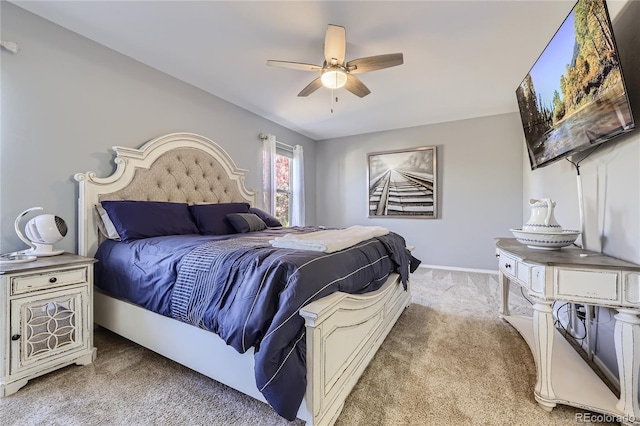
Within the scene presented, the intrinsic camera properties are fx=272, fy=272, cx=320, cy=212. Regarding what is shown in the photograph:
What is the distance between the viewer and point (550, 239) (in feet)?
4.87

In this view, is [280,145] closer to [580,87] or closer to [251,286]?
[251,286]

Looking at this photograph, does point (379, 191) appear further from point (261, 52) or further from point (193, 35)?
point (193, 35)

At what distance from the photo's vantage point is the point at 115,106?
231 centimetres

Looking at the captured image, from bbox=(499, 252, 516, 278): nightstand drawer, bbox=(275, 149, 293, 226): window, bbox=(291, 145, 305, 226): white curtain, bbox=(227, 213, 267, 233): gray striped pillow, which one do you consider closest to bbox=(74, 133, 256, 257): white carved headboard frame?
bbox=(227, 213, 267, 233): gray striped pillow

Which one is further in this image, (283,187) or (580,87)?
(283,187)

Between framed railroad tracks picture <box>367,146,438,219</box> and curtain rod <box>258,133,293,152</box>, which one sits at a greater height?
curtain rod <box>258,133,293,152</box>

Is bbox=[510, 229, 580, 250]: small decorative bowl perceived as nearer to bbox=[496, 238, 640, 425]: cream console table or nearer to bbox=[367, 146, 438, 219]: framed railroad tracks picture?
bbox=[496, 238, 640, 425]: cream console table

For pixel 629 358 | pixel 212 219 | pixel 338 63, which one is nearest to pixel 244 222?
pixel 212 219

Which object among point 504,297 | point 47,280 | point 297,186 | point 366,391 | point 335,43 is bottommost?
point 366,391

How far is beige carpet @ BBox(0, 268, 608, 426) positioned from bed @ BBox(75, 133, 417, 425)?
0.40 ft

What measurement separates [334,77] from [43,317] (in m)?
2.46

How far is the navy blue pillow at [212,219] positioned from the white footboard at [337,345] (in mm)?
1516

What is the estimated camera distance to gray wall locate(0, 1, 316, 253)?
70.4 inches

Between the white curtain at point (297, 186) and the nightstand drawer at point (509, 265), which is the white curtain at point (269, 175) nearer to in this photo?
the white curtain at point (297, 186)
